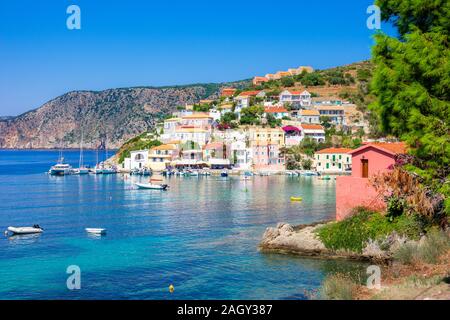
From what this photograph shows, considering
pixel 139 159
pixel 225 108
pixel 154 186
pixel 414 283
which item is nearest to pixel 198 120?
pixel 225 108

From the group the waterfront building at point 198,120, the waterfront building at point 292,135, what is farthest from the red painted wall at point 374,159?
the waterfront building at point 198,120

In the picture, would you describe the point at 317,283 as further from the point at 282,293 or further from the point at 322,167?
the point at 322,167

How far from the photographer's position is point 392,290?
14922 mm

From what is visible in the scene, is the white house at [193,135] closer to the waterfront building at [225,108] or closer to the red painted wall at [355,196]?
the waterfront building at [225,108]

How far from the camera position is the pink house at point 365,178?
83.7ft

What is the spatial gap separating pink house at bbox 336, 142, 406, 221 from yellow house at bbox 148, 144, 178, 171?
7390 centimetres

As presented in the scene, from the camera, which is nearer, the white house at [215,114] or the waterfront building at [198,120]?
the waterfront building at [198,120]

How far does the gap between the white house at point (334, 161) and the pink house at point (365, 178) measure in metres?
62.5

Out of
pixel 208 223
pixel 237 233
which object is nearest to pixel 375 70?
pixel 237 233

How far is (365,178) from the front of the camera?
87.0ft

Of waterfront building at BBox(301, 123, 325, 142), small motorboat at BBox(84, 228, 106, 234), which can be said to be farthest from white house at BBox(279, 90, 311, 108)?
small motorboat at BBox(84, 228, 106, 234)

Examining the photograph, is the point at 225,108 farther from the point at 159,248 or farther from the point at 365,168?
the point at 365,168

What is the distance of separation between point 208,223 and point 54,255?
12.1 metres

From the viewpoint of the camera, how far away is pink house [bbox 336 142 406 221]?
83.7 ft
